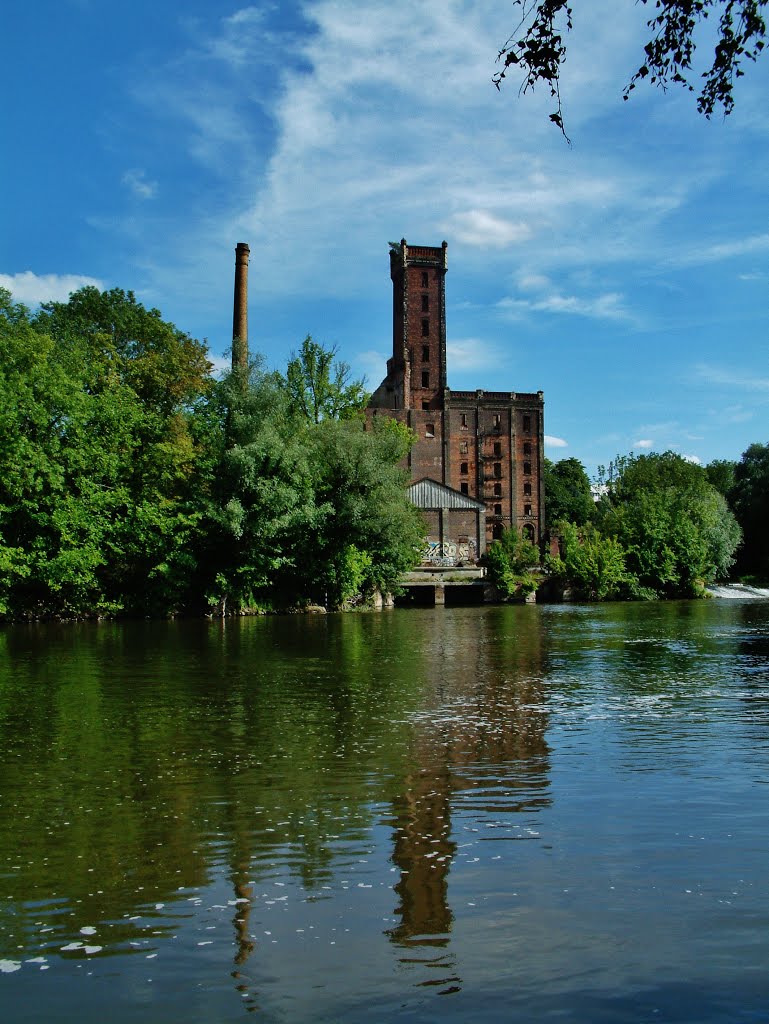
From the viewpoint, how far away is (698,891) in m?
5.77

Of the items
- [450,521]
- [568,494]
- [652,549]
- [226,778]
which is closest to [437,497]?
[450,521]

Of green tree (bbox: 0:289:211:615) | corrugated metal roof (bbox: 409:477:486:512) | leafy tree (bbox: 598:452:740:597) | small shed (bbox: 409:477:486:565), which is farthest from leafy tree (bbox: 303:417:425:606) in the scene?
leafy tree (bbox: 598:452:740:597)

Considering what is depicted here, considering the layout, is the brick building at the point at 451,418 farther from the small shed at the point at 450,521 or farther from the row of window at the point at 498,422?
the small shed at the point at 450,521

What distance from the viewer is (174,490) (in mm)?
44562

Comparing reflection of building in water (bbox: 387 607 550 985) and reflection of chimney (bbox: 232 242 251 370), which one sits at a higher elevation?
reflection of chimney (bbox: 232 242 251 370)

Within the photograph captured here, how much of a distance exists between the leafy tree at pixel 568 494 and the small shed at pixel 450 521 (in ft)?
83.7

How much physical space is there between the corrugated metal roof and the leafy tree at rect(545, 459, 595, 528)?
2609 cm

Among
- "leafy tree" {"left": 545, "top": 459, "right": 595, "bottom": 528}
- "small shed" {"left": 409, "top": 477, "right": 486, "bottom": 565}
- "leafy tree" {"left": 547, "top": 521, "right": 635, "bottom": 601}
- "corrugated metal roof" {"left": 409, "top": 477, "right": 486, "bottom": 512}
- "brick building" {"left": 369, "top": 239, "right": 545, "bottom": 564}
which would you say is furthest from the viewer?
"leafy tree" {"left": 545, "top": 459, "right": 595, "bottom": 528}

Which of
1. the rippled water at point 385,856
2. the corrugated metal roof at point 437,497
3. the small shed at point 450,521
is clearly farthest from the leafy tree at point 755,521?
the rippled water at point 385,856

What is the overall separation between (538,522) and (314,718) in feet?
245

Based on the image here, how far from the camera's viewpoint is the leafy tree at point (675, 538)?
67.7 meters

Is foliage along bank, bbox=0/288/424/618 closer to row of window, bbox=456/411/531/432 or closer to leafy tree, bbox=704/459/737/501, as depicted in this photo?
row of window, bbox=456/411/531/432

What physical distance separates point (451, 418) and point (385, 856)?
78.6 meters

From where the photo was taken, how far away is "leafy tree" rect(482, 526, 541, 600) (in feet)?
210
